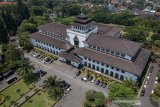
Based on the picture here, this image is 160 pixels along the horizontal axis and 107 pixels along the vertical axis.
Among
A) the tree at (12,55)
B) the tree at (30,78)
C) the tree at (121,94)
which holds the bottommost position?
the tree at (30,78)

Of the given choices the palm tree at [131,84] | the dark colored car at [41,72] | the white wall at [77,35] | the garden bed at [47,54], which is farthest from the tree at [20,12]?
the palm tree at [131,84]

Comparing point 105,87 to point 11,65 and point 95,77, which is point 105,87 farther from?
point 11,65

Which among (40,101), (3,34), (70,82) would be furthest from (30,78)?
(3,34)

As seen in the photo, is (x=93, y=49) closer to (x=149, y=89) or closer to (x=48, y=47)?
(x=48, y=47)

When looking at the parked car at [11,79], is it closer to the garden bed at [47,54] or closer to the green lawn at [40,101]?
the green lawn at [40,101]

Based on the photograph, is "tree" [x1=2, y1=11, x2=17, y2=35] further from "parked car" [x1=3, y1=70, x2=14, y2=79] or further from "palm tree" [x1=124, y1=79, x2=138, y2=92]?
"palm tree" [x1=124, y1=79, x2=138, y2=92]

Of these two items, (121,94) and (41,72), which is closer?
(121,94)

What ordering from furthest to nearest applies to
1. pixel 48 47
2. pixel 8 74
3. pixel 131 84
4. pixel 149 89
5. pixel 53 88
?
1. pixel 48 47
2. pixel 8 74
3. pixel 149 89
4. pixel 131 84
5. pixel 53 88
